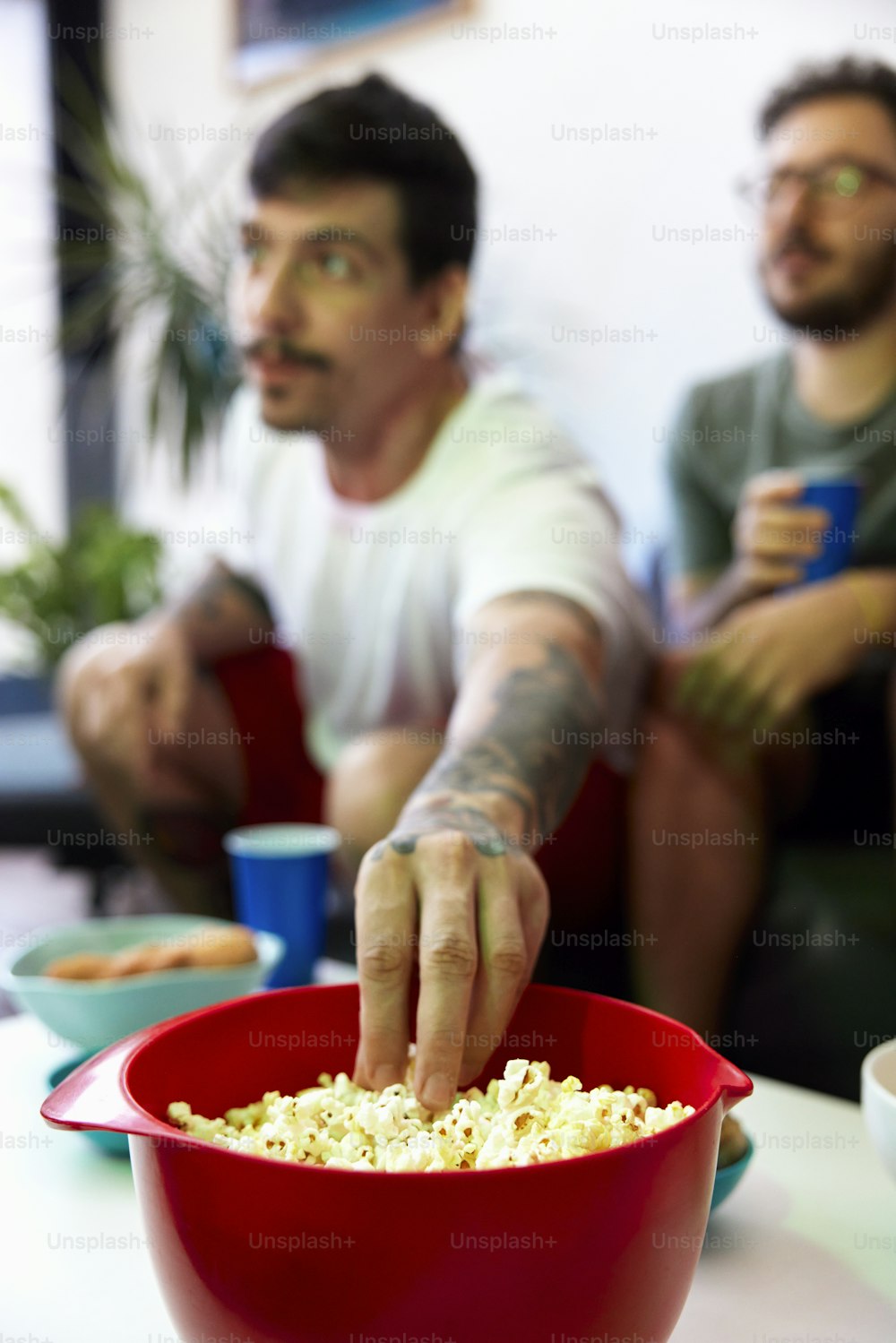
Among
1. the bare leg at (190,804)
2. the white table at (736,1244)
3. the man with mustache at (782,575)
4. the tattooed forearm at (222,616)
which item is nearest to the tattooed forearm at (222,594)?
the tattooed forearm at (222,616)

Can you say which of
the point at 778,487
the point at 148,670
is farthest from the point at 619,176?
the point at 148,670

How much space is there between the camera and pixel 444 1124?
52cm

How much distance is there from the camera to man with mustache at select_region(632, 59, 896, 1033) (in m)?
1.50

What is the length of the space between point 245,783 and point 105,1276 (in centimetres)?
139

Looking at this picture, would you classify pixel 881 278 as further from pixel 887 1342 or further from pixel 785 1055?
pixel 887 1342

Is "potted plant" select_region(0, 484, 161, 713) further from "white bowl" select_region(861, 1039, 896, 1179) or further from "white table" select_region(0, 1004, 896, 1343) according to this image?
"white bowl" select_region(861, 1039, 896, 1179)

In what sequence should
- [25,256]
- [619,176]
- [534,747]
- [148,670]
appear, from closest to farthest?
[534,747] < [148,670] < [619,176] < [25,256]

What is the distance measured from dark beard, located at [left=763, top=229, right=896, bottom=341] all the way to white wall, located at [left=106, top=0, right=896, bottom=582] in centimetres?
29

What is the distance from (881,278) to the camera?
1.80 m

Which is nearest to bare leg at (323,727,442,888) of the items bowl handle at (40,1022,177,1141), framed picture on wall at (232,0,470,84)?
bowl handle at (40,1022,177,1141)

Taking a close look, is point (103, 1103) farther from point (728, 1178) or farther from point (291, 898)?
point (291, 898)

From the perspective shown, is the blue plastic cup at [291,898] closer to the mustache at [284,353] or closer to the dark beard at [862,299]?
the mustache at [284,353]

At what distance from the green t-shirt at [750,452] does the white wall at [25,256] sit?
7.45 feet

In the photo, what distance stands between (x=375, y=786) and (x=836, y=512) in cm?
64
